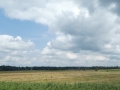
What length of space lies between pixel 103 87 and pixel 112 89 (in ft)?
5.19

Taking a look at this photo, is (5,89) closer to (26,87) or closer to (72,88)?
(26,87)

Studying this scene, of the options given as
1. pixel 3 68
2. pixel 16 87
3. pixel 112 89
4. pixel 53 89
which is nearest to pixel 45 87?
pixel 53 89

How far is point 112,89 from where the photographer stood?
32969 mm

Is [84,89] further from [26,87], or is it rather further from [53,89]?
[26,87]

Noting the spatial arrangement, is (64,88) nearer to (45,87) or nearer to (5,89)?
(45,87)

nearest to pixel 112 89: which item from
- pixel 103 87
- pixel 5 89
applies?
pixel 103 87

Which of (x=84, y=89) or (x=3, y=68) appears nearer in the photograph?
(x=84, y=89)

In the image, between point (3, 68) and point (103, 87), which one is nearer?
point (103, 87)

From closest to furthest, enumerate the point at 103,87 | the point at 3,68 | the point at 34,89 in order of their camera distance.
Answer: the point at 34,89 → the point at 103,87 → the point at 3,68

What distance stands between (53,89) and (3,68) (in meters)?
170

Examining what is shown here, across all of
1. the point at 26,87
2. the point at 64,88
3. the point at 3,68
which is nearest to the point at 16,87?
the point at 26,87

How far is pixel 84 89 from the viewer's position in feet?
106

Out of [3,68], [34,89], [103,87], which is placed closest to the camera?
[34,89]

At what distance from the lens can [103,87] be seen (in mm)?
34188
